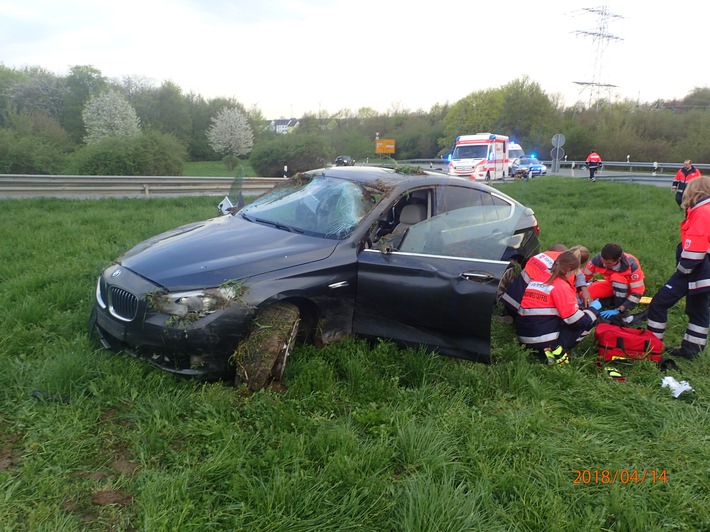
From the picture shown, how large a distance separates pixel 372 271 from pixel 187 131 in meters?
52.6

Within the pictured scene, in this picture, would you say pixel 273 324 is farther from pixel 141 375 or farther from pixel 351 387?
pixel 141 375

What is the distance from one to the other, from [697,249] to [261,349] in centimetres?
384

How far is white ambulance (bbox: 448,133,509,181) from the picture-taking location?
856 inches

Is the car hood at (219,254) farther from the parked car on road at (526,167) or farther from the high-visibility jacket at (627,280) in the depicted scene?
the parked car on road at (526,167)

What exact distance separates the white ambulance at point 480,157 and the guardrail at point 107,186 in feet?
34.2

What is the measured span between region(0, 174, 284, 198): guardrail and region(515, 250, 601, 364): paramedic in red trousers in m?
7.21

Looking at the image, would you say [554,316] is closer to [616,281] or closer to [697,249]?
[697,249]

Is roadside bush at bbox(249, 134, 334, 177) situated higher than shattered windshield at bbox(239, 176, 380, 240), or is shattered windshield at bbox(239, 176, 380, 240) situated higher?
roadside bush at bbox(249, 134, 334, 177)

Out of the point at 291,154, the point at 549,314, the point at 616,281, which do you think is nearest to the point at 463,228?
the point at 549,314

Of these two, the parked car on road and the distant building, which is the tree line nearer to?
the distant building

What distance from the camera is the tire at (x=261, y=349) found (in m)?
3.12

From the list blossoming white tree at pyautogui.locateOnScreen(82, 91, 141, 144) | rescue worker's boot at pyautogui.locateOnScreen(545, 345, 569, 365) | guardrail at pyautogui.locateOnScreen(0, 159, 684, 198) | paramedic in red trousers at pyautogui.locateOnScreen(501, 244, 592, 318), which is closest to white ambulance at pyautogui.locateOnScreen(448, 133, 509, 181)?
guardrail at pyautogui.locateOnScreen(0, 159, 684, 198)
